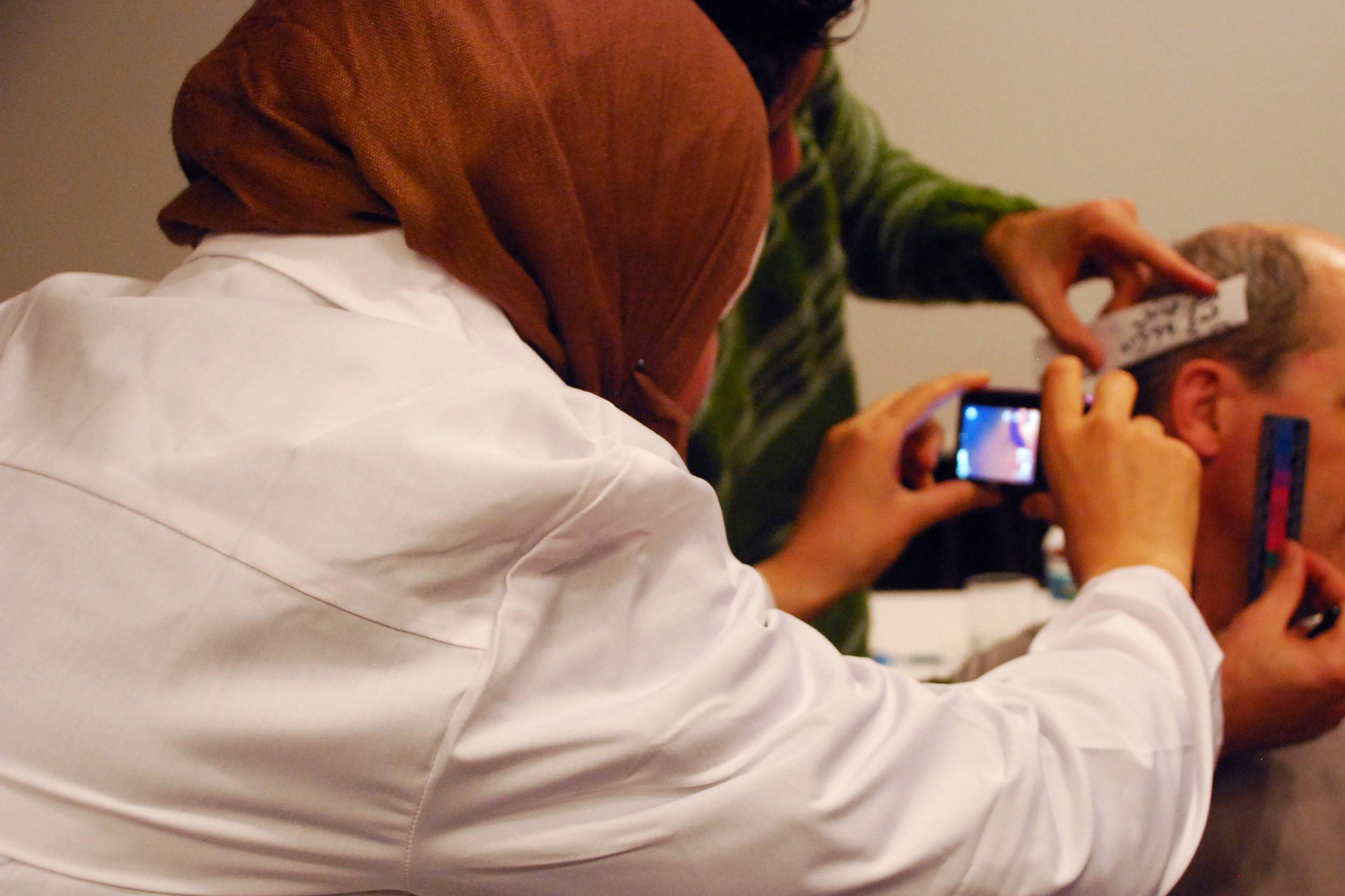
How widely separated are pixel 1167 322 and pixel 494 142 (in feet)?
2.41

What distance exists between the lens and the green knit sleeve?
110 cm

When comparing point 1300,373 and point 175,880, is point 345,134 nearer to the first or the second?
point 175,880

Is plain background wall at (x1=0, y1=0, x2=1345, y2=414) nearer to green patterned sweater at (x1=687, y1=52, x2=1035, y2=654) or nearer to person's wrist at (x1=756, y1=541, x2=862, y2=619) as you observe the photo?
green patterned sweater at (x1=687, y1=52, x2=1035, y2=654)

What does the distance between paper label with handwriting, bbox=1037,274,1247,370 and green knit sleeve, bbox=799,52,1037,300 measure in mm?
153

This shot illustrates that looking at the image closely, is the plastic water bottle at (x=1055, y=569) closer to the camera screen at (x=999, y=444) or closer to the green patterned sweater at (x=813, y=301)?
the green patterned sweater at (x=813, y=301)

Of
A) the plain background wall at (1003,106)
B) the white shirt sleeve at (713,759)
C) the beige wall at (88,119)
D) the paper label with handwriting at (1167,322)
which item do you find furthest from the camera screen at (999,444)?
the beige wall at (88,119)

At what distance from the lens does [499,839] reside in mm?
414

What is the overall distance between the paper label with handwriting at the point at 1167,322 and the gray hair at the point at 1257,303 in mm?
12

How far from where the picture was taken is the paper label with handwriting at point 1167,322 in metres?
0.89


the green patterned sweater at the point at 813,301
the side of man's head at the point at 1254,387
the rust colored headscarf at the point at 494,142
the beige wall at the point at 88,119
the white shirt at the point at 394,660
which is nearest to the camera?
the white shirt at the point at 394,660

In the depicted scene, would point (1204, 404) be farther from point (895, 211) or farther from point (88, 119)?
point (88, 119)

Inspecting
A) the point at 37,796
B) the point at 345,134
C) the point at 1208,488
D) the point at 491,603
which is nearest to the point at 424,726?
the point at 491,603

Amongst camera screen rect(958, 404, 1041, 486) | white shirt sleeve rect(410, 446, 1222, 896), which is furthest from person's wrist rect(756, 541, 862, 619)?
white shirt sleeve rect(410, 446, 1222, 896)

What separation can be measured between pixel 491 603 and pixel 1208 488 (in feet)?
2.66
